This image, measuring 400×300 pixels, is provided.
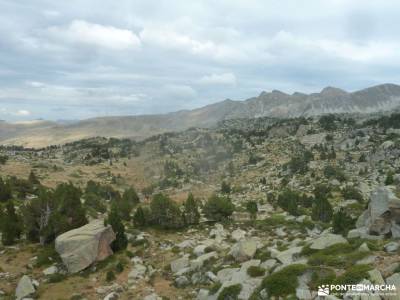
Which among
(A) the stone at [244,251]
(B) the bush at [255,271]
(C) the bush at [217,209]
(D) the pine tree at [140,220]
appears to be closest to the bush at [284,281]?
(B) the bush at [255,271]

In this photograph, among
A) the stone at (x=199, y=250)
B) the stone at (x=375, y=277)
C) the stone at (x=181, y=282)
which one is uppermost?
the stone at (x=375, y=277)

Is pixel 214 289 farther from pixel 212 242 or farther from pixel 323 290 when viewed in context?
pixel 212 242

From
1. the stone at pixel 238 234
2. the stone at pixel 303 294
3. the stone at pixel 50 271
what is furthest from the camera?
the stone at pixel 238 234

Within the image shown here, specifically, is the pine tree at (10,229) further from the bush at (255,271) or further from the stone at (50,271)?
the bush at (255,271)

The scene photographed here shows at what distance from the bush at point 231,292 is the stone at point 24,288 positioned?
41.6 ft

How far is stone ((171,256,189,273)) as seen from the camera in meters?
27.8

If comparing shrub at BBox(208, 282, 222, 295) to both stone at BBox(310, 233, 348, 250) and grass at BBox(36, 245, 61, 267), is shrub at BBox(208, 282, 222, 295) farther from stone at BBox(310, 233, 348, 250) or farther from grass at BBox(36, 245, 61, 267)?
grass at BBox(36, 245, 61, 267)

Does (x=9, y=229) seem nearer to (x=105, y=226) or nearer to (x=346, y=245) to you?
(x=105, y=226)

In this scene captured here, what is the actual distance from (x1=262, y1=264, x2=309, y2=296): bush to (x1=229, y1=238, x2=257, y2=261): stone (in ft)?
22.9

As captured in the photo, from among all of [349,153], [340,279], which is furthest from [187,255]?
[349,153]

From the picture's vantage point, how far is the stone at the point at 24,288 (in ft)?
80.0

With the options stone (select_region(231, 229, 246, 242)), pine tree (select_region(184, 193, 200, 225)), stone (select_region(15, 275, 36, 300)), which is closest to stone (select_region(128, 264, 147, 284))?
stone (select_region(15, 275, 36, 300))

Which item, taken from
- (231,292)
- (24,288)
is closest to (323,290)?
(231,292)

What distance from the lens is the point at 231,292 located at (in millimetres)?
19078
